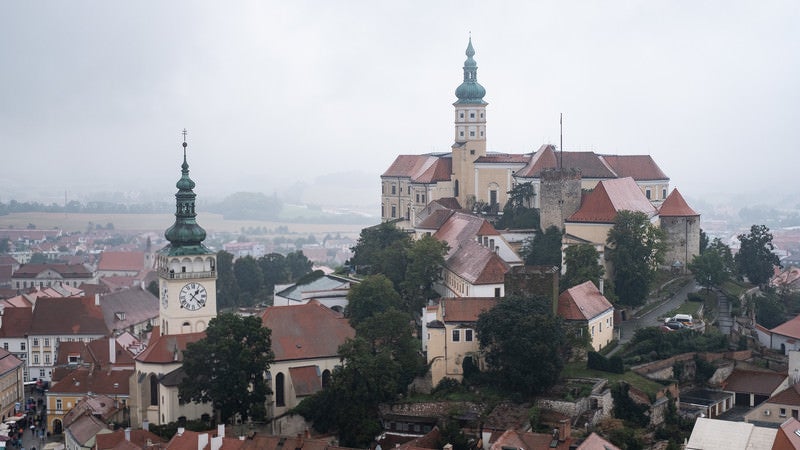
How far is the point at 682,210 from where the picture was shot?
74875 mm

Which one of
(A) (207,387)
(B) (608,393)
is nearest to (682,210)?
(B) (608,393)

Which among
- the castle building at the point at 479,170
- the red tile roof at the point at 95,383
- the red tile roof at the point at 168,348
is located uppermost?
the castle building at the point at 479,170

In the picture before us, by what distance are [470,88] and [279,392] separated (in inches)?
1477

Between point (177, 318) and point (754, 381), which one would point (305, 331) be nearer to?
point (177, 318)

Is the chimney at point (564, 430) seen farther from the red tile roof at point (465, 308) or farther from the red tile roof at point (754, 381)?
the red tile roof at point (754, 381)

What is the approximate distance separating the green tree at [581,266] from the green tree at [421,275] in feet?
22.4

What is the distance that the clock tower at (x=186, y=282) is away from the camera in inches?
2399

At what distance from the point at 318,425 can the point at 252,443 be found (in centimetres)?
553

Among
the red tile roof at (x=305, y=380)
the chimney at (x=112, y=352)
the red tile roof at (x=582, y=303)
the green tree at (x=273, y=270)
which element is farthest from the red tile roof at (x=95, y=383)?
the green tree at (x=273, y=270)

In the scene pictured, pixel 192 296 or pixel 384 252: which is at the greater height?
pixel 384 252

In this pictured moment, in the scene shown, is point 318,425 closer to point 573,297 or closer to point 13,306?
point 573,297

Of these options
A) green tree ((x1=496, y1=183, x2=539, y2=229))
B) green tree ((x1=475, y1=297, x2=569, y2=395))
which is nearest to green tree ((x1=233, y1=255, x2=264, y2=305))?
green tree ((x1=496, y1=183, x2=539, y2=229))

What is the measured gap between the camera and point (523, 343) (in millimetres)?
54500

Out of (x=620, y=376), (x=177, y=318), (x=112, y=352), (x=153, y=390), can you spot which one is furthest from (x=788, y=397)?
(x=112, y=352)
